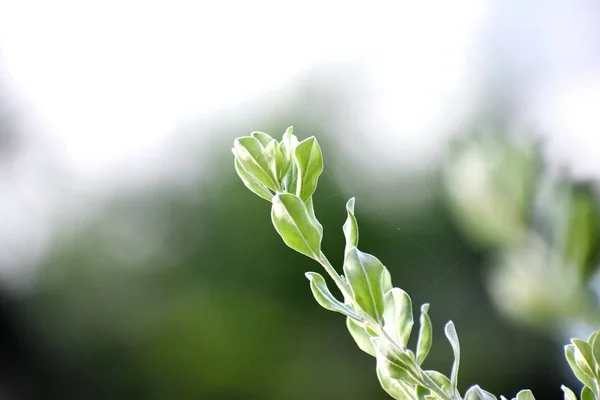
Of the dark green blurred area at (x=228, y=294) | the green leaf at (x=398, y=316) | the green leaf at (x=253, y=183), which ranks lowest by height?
the dark green blurred area at (x=228, y=294)

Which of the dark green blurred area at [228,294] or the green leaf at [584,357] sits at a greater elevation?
the green leaf at [584,357]

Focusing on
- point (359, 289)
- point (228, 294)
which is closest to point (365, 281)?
point (359, 289)

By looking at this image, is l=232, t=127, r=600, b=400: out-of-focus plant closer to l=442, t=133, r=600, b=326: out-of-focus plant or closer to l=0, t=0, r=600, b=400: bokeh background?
l=442, t=133, r=600, b=326: out-of-focus plant

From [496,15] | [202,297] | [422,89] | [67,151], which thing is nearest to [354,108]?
[422,89]

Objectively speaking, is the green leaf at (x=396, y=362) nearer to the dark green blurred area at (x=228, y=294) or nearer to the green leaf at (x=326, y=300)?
the green leaf at (x=326, y=300)

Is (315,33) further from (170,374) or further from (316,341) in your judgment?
(170,374)

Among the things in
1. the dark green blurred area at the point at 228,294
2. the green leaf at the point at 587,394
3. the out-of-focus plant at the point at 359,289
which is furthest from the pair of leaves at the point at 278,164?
the dark green blurred area at the point at 228,294
